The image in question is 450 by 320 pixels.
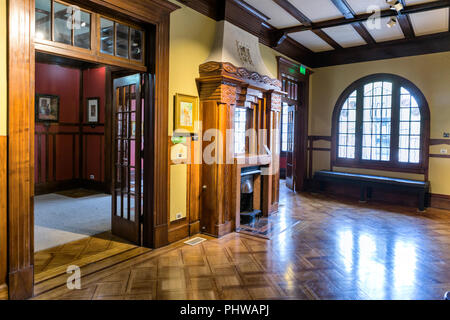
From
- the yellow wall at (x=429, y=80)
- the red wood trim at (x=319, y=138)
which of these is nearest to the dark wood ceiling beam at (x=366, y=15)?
the yellow wall at (x=429, y=80)

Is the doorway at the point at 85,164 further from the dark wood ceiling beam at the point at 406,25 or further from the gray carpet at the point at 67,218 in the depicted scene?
the dark wood ceiling beam at the point at 406,25

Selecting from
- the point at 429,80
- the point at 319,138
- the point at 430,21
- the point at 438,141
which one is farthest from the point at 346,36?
the point at 438,141

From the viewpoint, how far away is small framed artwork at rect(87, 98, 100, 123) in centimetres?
741

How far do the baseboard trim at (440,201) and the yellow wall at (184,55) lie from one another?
200 inches

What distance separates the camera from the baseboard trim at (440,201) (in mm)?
6094

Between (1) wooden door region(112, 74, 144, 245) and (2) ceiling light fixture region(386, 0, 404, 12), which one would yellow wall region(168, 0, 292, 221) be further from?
(2) ceiling light fixture region(386, 0, 404, 12)

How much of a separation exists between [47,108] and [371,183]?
23.7ft

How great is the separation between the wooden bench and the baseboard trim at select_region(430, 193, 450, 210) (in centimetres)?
19

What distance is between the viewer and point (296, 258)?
3.57 metres

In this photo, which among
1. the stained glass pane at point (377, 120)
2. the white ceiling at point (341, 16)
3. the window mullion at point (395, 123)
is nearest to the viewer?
the white ceiling at point (341, 16)

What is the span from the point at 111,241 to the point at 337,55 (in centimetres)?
627

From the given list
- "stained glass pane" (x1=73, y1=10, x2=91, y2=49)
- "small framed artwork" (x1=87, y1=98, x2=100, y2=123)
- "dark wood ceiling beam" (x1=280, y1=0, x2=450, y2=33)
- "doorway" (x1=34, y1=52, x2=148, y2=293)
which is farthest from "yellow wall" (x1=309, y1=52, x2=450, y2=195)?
"stained glass pane" (x1=73, y1=10, x2=91, y2=49)

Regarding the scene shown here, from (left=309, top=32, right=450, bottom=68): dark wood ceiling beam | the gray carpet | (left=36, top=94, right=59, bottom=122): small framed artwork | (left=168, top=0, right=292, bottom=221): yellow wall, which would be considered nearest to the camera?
(left=168, top=0, right=292, bottom=221): yellow wall
